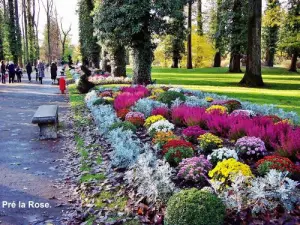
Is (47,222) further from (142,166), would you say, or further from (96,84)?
(96,84)

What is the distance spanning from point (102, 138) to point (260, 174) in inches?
181

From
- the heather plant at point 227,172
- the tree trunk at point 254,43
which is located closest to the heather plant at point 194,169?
the heather plant at point 227,172

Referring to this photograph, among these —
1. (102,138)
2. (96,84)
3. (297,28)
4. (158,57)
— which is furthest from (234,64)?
(102,138)

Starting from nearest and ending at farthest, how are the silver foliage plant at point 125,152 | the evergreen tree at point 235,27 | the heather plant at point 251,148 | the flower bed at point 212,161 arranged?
the flower bed at point 212,161 → the heather plant at point 251,148 → the silver foliage plant at point 125,152 → the evergreen tree at point 235,27

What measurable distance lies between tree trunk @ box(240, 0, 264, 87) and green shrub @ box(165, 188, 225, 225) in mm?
16812

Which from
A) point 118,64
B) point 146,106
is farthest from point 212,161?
point 118,64

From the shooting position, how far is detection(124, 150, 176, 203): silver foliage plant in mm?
4586

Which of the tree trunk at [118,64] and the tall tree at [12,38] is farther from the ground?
the tall tree at [12,38]

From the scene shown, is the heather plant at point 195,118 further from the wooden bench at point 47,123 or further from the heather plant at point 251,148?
the wooden bench at point 47,123

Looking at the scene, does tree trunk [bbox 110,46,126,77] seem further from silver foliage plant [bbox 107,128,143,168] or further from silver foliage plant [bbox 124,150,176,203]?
silver foliage plant [bbox 124,150,176,203]

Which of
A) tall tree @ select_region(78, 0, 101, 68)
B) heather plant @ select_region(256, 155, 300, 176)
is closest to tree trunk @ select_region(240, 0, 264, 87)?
heather plant @ select_region(256, 155, 300, 176)

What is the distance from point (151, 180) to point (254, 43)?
54.3 feet

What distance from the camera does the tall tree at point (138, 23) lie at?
17516mm

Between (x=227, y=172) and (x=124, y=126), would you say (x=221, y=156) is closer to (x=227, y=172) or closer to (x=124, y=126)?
(x=227, y=172)
